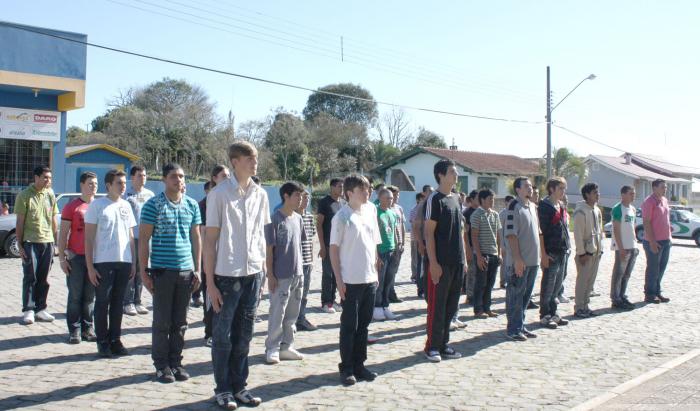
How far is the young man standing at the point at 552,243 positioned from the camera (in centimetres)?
920

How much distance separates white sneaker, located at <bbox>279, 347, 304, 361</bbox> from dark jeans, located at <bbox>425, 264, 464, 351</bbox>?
1413 mm

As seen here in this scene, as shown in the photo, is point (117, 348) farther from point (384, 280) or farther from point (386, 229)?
point (386, 229)

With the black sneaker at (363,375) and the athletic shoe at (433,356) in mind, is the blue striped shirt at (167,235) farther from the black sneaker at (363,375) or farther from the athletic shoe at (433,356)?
the athletic shoe at (433,356)

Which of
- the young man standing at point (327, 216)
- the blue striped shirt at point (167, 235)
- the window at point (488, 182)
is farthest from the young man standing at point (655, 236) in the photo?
the window at point (488, 182)

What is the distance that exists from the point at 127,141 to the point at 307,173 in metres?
12.6

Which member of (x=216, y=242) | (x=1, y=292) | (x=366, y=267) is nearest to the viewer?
(x=216, y=242)

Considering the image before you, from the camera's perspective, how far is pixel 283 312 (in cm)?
691

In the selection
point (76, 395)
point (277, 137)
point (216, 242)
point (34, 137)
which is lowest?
point (76, 395)

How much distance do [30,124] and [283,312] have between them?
57.0 ft

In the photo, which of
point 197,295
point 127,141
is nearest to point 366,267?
point 197,295

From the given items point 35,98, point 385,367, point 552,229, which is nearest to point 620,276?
point 552,229

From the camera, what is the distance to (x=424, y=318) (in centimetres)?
974

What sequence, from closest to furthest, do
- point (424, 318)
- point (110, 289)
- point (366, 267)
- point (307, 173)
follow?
point (366, 267) < point (110, 289) < point (424, 318) < point (307, 173)

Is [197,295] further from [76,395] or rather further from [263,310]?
[76,395]
